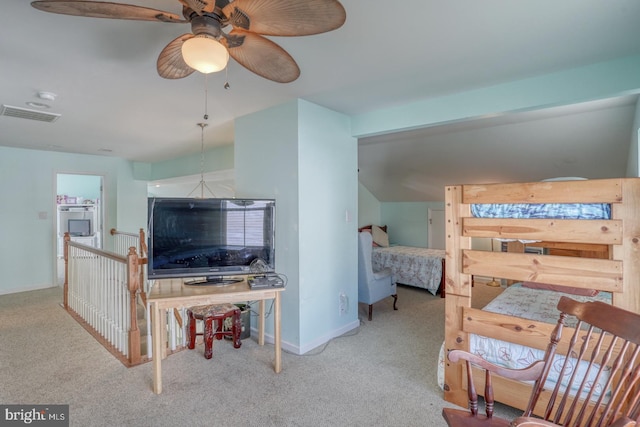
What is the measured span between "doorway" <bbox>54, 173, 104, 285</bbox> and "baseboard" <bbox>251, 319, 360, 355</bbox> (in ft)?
21.0

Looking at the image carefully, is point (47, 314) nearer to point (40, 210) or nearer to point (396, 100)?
point (40, 210)

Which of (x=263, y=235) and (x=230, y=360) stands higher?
(x=263, y=235)

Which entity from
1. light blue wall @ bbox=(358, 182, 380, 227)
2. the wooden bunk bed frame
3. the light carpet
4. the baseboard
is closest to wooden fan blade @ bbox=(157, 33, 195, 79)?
the wooden bunk bed frame

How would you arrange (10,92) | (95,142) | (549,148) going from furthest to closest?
(95,142)
(549,148)
(10,92)

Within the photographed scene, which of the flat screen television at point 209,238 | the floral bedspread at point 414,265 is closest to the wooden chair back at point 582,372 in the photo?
the flat screen television at point 209,238

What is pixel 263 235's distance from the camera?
2689 mm

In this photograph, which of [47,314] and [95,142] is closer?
[47,314]

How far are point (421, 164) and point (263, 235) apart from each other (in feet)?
10.5

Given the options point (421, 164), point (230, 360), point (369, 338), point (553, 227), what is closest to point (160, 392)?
point (230, 360)

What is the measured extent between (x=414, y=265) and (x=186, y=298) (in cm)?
357

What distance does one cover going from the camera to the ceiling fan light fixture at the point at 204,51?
49.2 inches

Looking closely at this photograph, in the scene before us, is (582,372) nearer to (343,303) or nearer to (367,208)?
(343,303)

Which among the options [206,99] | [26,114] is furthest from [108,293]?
[206,99]

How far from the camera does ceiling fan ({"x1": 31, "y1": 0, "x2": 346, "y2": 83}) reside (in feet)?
3.61
